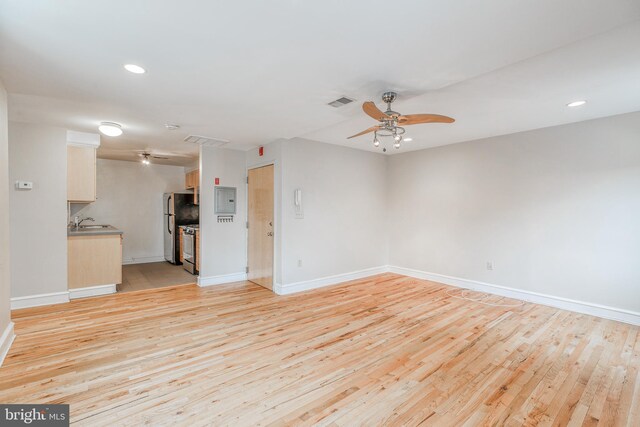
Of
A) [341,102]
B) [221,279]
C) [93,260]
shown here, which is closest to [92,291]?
[93,260]

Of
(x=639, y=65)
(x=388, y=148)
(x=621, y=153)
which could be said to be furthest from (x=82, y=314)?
(x=621, y=153)

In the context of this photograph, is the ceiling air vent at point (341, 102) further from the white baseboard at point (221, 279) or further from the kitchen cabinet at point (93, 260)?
the kitchen cabinet at point (93, 260)

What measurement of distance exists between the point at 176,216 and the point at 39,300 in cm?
298

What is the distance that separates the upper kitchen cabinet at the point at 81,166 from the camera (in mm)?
4117

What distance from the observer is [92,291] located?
4.25 meters

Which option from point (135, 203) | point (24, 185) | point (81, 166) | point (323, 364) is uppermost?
point (81, 166)

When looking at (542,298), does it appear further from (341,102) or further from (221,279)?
(221,279)

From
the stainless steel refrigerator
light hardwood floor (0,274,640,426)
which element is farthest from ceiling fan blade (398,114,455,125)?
the stainless steel refrigerator

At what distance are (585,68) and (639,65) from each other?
0.39 meters

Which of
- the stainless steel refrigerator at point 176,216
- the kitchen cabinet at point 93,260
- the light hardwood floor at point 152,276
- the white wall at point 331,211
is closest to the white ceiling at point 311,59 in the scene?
the white wall at point 331,211

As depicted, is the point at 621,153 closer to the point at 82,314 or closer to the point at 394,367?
the point at 394,367

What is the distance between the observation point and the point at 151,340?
9.42 ft

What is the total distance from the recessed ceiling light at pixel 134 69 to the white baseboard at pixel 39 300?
341 centimetres

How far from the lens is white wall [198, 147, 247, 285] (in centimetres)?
488
